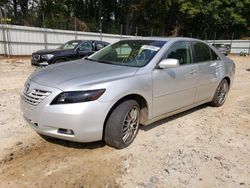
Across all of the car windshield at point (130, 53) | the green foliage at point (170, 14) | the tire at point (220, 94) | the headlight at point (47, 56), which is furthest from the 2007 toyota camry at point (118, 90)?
the green foliage at point (170, 14)

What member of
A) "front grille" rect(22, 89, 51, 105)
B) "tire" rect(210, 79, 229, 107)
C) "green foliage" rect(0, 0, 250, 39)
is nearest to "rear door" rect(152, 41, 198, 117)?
"tire" rect(210, 79, 229, 107)

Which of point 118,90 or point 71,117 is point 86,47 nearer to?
point 118,90

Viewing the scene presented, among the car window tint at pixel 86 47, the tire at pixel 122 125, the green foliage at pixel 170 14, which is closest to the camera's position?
the tire at pixel 122 125

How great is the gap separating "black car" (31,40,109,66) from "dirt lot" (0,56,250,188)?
536cm

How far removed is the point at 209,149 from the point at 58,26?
1809 centimetres

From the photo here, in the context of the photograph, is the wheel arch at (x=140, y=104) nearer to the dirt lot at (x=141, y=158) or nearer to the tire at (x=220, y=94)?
the dirt lot at (x=141, y=158)

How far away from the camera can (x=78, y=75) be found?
338 cm

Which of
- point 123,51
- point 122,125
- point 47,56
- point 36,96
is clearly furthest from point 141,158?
point 47,56

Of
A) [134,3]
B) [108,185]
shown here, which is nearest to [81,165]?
[108,185]

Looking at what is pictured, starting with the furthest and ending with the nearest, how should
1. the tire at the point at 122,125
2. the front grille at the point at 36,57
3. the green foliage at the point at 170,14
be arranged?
the green foliage at the point at 170,14
the front grille at the point at 36,57
the tire at the point at 122,125

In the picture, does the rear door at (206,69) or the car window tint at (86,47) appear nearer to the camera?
the rear door at (206,69)

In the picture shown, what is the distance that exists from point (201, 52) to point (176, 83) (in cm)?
122

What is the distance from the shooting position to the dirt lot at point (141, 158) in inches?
114

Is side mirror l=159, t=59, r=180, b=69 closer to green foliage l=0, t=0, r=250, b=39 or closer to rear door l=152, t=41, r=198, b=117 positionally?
rear door l=152, t=41, r=198, b=117
